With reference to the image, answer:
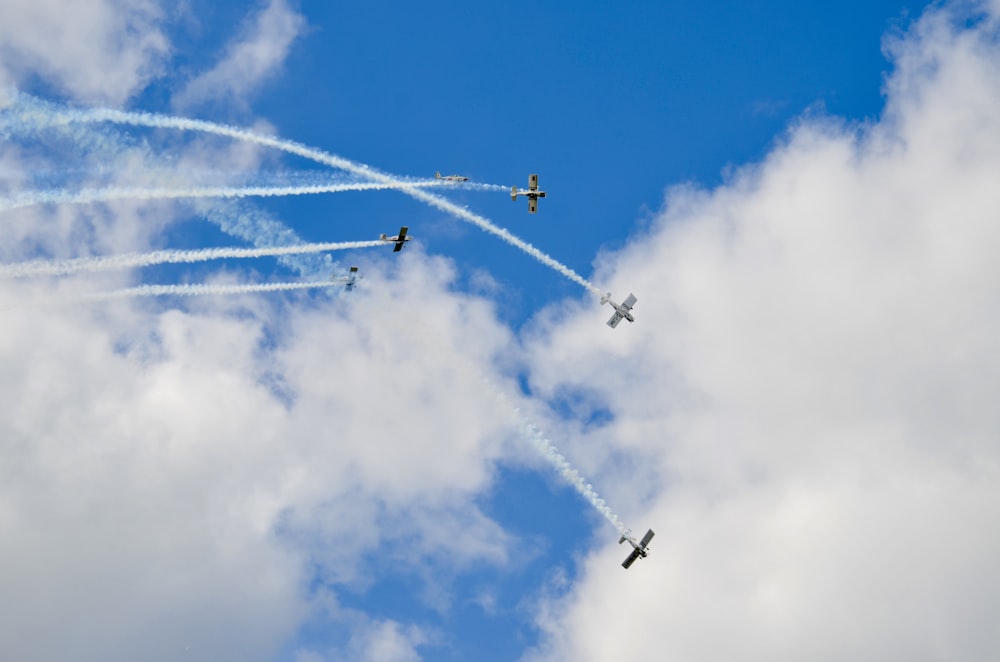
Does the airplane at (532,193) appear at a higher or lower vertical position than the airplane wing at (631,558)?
higher

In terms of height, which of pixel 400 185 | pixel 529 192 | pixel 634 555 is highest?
pixel 529 192

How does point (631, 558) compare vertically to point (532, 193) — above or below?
below

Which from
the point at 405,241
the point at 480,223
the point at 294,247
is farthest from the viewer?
the point at 405,241

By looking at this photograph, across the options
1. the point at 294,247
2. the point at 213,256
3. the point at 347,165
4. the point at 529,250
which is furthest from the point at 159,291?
the point at 529,250

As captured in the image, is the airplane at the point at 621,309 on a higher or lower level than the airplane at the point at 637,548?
higher

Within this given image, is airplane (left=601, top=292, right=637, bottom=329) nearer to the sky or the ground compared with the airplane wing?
nearer to the sky

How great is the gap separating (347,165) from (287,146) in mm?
4926

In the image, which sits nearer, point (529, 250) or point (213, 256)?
point (213, 256)

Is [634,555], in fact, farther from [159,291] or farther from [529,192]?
[159,291]

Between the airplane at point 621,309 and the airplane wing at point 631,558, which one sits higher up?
the airplane at point 621,309

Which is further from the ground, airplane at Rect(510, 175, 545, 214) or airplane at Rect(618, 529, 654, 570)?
airplane at Rect(510, 175, 545, 214)

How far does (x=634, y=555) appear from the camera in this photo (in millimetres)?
86812

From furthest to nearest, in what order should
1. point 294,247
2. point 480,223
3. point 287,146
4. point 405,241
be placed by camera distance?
point 405,241, point 480,223, point 294,247, point 287,146

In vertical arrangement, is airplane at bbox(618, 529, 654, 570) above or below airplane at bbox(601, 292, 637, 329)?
below
